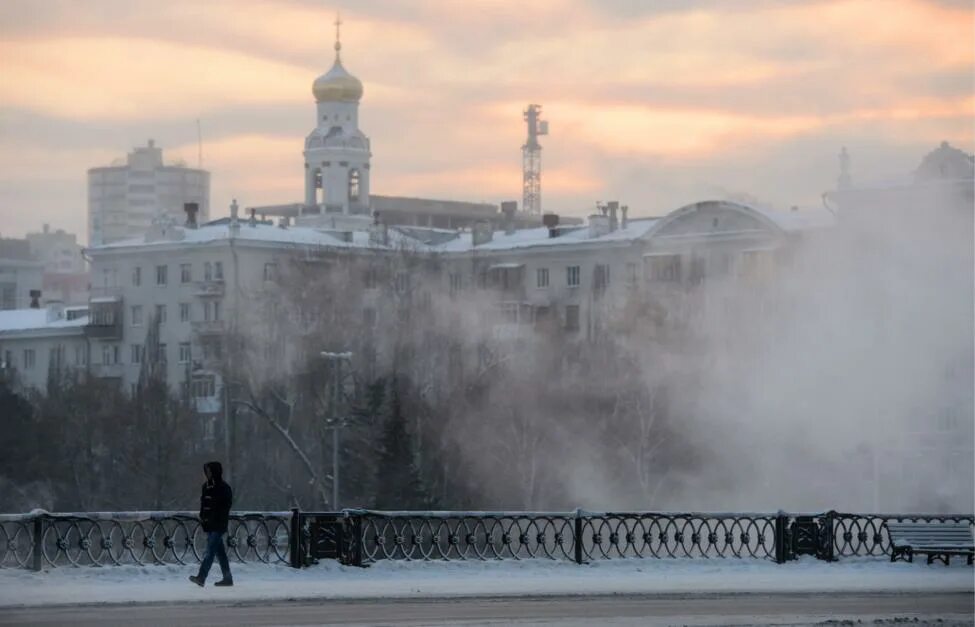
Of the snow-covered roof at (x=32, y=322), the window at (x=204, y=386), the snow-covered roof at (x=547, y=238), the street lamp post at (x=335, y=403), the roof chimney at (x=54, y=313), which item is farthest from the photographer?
the roof chimney at (x=54, y=313)

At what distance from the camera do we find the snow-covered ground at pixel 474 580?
2139 centimetres

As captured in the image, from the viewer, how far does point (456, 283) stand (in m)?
85.4

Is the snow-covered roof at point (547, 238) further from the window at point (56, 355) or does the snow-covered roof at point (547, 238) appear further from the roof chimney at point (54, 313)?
the roof chimney at point (54, 313)

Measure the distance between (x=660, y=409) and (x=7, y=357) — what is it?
3981 centimetres

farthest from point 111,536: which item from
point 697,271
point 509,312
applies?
point 509,312

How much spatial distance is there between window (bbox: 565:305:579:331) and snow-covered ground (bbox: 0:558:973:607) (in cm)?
5078

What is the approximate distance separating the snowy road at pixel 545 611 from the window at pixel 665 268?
180 ft

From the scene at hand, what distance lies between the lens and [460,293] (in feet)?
271

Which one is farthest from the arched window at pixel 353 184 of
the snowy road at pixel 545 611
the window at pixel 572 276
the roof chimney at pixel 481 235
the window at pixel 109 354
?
the snowy road at pixel 545 611

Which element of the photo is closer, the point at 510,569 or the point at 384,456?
the point at 510,569

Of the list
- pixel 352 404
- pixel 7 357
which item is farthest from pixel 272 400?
pixel 7 357

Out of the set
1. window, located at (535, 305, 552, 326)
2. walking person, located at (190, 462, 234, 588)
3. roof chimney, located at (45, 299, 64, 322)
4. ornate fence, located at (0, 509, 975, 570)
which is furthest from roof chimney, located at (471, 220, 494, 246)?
walking person, located at (190, 462, 234, 588)

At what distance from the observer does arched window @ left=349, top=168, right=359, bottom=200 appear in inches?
4471

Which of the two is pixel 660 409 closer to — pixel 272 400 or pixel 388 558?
pixel 272 400
